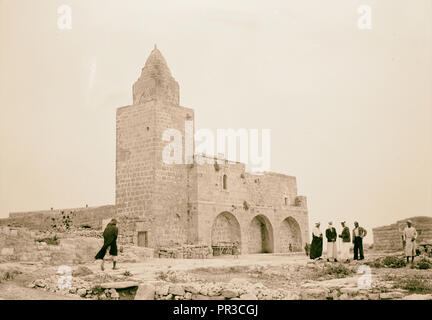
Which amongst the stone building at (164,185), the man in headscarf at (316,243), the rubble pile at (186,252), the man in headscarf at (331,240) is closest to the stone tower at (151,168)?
the stone building at (164,185)

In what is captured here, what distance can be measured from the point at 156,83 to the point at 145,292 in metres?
11.2

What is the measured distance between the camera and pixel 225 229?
2256 centimetres

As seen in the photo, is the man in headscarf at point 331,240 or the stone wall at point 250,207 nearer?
the man in headscarf at point 331,240

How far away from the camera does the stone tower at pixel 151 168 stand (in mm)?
19094

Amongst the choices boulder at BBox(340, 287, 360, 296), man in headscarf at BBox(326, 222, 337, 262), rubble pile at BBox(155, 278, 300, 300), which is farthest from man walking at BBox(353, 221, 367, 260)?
rubble pile at BBox(155, 278, 300, 300)

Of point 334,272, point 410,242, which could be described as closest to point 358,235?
point 410,242

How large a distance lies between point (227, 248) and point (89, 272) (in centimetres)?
1008

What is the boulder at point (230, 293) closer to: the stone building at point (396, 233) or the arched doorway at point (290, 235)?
the stone building at point (396, 233)

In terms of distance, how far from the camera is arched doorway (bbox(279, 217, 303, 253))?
26.2m

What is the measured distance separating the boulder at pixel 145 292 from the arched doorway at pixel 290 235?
52.3ft

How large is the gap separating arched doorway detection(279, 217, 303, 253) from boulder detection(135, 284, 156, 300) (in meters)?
16.0

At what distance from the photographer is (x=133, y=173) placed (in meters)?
19.7

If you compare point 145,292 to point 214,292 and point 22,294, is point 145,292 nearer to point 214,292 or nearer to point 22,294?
point 214,292
